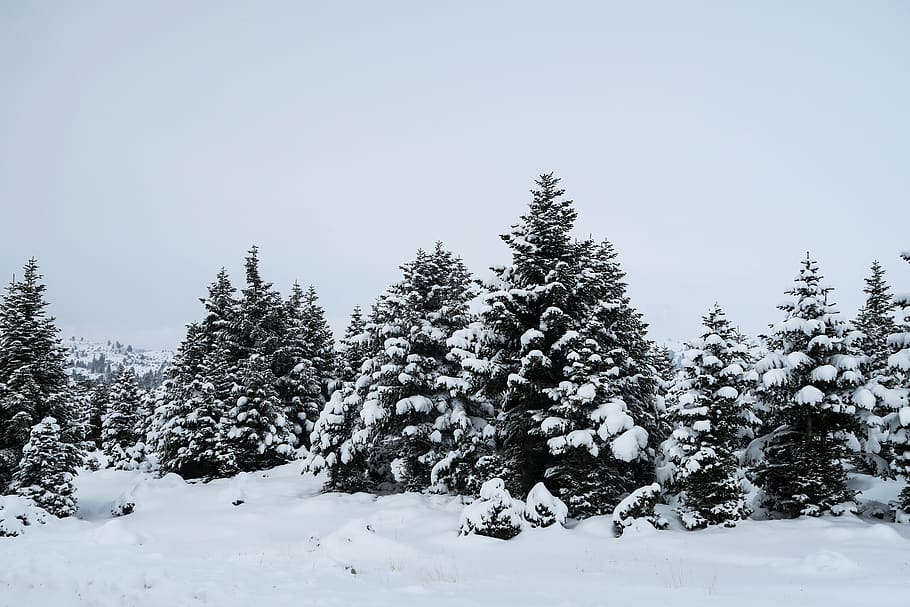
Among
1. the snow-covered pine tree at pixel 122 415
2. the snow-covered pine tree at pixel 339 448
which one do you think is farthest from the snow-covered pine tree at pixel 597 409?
the snow-covered pine tree at pixel 122 415

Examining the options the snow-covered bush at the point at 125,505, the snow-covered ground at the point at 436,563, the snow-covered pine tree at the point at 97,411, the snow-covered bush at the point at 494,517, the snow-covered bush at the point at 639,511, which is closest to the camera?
the snow-covered ground at the point at 436,563

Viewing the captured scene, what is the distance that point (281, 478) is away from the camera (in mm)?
28531

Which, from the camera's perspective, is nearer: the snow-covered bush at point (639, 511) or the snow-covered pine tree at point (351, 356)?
the snow-covered bush at point (639, 511)

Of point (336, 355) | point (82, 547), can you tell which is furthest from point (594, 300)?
point (336, 355)

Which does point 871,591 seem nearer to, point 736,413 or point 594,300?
point 736,413

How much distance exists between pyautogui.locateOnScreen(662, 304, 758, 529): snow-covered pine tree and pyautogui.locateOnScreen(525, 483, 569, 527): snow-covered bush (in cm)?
371

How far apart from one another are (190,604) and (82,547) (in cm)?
771

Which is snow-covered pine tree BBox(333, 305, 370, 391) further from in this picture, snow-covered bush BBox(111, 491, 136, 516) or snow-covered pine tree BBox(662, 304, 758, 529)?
snow-covered pine tree BBox(662, 304, 758, 529)

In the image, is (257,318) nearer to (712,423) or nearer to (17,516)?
(17,516)

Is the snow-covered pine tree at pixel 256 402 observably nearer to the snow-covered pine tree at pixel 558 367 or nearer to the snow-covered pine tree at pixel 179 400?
the snow-covered pine tree at pixel 179 400

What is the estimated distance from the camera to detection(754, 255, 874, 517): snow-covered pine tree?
16.6m

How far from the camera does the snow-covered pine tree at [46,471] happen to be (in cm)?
2366

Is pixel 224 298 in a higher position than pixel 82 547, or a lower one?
higher

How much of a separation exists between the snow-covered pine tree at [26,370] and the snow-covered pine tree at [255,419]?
8.08m
